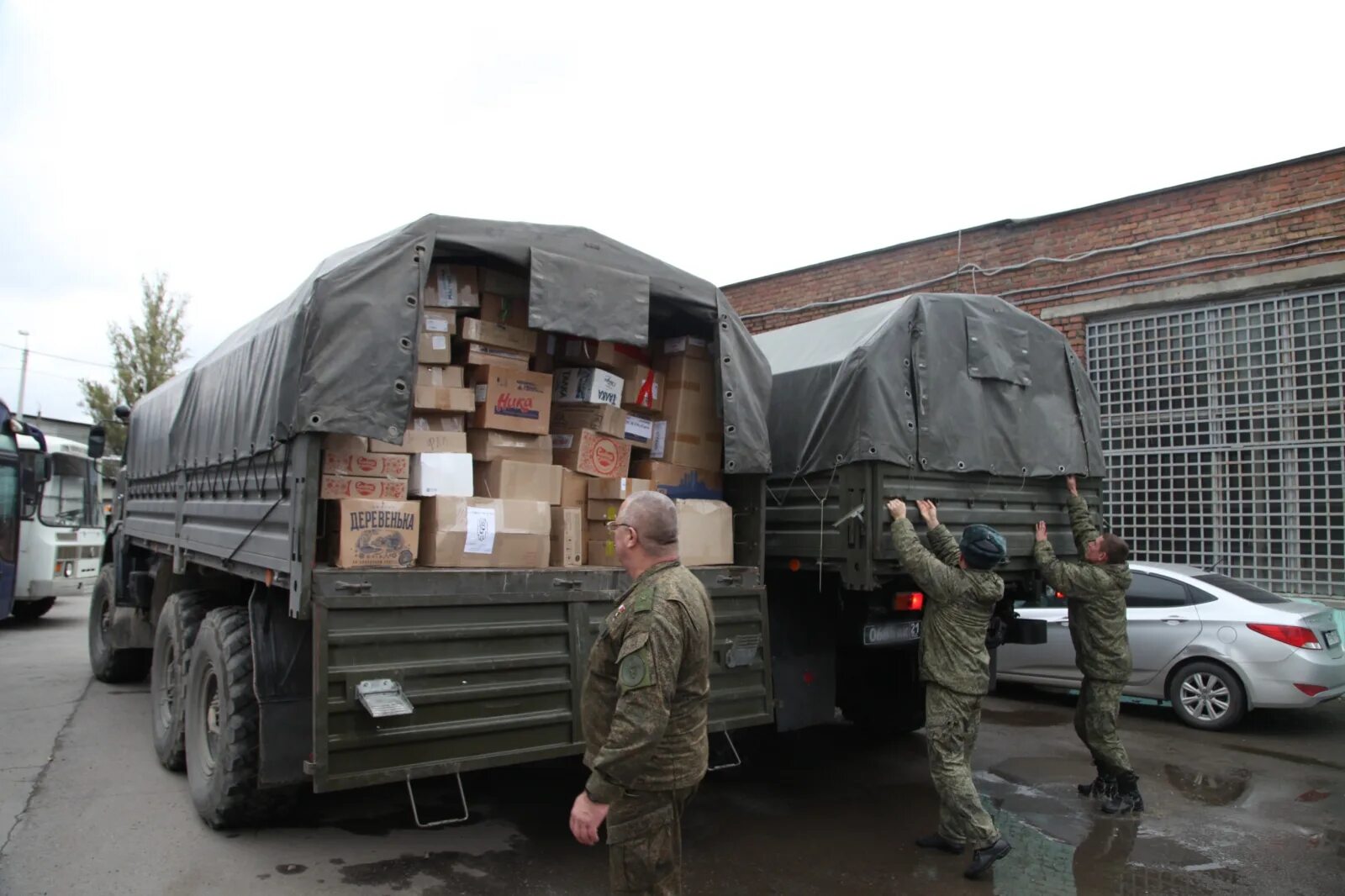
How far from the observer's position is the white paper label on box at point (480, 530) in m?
4.38

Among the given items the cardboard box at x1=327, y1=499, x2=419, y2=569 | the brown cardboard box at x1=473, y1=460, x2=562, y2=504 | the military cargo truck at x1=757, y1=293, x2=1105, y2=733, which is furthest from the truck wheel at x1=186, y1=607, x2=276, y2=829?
the military cargo truck at x1=757, y1=293, x2=1105, y2=733

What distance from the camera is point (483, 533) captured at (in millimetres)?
4418

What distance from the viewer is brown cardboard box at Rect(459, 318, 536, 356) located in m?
4.75

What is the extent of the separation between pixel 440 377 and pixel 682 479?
1562mm

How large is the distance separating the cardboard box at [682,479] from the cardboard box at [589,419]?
26cm

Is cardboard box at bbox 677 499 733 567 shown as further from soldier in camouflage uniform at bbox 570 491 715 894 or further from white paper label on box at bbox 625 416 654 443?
soldier in camouflage uniform at bbox 570 491 715 894

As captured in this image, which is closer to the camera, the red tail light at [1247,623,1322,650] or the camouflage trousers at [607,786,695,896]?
the camouflage trousers at [607,786,695,896]

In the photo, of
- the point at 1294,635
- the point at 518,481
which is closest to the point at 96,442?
the point at 518,481

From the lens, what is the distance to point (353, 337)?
4.04 metres

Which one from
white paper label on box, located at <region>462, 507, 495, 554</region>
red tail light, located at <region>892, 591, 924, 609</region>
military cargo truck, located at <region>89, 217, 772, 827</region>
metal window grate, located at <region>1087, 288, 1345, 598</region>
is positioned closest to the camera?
military cargo truck, located at <region>89, 217, 772, 827</region>

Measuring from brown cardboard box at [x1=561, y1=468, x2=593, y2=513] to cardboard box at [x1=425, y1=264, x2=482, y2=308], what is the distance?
3.39 ft

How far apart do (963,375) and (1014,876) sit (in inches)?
110

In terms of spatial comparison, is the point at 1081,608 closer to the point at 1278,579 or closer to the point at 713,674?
the point at 713,674

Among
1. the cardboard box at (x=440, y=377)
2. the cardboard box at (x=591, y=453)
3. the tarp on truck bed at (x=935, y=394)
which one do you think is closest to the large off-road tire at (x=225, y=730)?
the cardboard box at (x=440, y=377)
